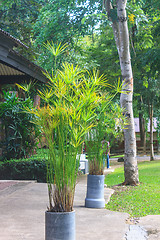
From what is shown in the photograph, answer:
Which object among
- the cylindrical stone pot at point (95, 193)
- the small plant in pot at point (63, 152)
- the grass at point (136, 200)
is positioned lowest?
the grass at point (136, 200)

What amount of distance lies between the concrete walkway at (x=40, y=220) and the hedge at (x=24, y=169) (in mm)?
2235

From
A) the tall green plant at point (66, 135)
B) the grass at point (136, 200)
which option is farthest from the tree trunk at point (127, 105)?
the tall green plant at point (66, 135)

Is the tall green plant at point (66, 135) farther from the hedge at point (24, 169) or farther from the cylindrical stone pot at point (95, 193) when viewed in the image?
the hedge at point (24, 169)

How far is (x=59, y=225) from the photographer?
336 centimetres

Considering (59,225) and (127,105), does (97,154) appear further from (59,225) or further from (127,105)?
(127,105)

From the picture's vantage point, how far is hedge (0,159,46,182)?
9.66m

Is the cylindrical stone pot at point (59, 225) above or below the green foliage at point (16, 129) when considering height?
below

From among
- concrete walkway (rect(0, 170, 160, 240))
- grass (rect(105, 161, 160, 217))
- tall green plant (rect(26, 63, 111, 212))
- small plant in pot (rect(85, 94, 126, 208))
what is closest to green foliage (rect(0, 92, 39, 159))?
concrete walkway (rect(0, 170, 160, 240))

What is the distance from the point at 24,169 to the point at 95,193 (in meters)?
3.85

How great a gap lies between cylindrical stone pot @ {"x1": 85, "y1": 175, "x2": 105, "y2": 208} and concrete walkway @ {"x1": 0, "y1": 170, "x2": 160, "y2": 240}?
18 cm

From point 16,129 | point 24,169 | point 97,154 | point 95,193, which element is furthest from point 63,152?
point 16,129

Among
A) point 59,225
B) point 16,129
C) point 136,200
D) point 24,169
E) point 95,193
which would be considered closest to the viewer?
point 59,225

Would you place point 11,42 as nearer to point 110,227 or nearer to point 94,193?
point 94,193

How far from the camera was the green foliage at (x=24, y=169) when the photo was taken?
966cm
